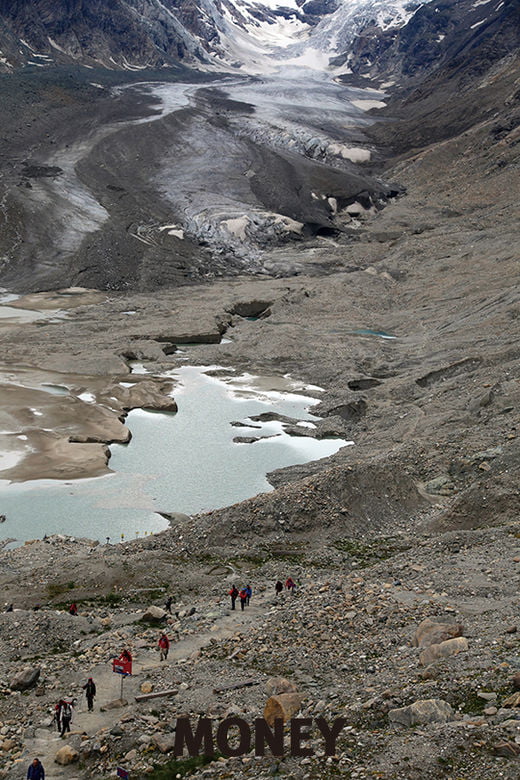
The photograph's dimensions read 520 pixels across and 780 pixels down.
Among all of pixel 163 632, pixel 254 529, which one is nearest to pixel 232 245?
pixel 254 529

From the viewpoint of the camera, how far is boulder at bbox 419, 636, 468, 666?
13.3m

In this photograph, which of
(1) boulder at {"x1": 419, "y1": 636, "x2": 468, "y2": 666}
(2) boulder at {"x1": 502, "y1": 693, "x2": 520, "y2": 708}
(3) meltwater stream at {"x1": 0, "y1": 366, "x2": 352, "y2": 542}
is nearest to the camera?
(2) boulder at {"x1": 502, "y1": 693, "x2": 520, "y2": 708}

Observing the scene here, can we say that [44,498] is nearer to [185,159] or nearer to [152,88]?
[185,159]

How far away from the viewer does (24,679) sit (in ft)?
50.6

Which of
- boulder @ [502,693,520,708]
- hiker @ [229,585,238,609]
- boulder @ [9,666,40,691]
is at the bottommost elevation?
boulder @ [9,666,40,691]

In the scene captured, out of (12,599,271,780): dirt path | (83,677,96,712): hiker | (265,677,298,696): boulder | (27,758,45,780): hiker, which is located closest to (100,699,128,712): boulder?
(12,599,271,780): dirt path

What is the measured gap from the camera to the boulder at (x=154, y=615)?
18.9m

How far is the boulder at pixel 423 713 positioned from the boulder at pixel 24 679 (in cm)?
776

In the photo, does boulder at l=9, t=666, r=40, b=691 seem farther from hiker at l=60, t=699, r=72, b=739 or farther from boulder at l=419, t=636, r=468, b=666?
boulder at l=419, t=636, r=468, b=666

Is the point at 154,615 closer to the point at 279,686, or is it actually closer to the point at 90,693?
the point at 90,693

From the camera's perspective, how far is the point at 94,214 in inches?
3324

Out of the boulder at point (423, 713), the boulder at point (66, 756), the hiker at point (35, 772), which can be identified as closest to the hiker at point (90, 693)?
the boulder at point (66, 756)

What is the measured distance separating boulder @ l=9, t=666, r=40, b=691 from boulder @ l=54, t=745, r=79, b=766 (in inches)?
128

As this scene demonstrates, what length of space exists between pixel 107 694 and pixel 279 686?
359 centimetres
